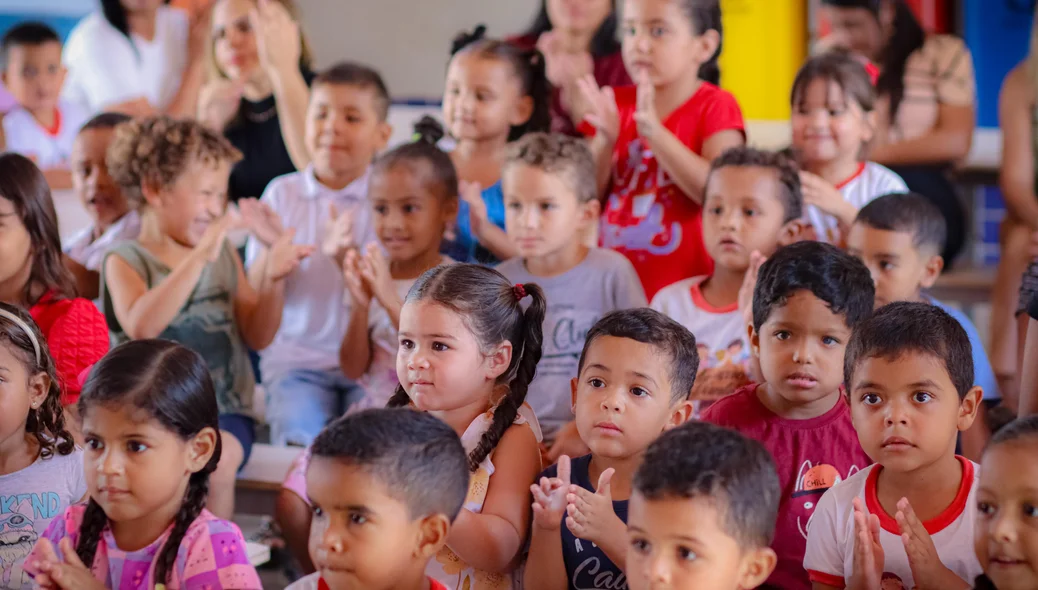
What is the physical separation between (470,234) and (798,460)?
136 cm

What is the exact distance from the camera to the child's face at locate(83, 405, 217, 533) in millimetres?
1784

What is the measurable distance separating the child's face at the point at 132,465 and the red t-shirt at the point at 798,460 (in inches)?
38.6

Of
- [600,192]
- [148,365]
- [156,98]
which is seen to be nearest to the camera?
[148,365]

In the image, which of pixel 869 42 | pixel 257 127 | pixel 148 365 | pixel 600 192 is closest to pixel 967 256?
pixel 869 42

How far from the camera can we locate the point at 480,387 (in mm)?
2129

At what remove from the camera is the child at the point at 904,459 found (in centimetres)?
180

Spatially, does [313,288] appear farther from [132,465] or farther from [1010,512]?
[1010,512]

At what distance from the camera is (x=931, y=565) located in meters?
1.72

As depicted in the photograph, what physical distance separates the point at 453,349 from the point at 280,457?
112 cm

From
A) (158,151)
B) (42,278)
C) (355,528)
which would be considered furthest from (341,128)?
(355,528)

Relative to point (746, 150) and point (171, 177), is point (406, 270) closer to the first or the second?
point (171, 177)

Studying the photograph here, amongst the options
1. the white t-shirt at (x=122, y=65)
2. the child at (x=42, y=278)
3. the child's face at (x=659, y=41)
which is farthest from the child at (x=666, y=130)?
the white t-shirt at (x=122, y=65)

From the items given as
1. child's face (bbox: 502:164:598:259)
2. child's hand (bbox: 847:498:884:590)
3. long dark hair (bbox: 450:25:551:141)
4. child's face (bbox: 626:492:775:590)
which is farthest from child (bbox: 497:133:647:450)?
child's face (bbox: 626:492:775:590)

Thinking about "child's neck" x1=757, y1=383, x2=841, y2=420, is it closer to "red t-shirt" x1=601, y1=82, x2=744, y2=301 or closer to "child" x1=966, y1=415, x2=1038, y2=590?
"child" x1=966, y1=415, x2=1038, y2=590
